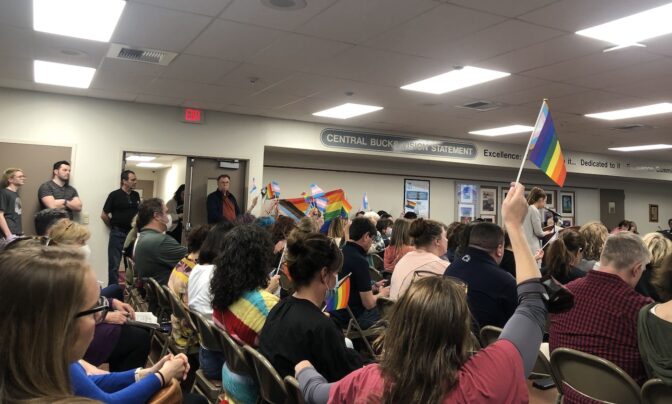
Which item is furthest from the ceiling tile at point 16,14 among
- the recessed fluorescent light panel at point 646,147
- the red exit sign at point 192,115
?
the recessed fluorescent light panel at point 646,147

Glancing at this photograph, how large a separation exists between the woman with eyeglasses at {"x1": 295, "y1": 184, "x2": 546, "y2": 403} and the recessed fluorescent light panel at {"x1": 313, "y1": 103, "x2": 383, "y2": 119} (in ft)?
20.2

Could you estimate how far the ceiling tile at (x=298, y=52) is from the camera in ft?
14.8

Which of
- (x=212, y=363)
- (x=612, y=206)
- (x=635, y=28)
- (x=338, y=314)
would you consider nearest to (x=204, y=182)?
(x=338, y=314)

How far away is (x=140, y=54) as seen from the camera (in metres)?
5.06

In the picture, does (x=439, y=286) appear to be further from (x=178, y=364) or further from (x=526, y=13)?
(x=526, y=13)

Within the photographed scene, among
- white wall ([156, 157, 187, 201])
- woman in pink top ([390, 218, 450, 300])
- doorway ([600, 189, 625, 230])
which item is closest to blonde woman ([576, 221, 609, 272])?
woman in pink top ([390, 218, 450, 300])

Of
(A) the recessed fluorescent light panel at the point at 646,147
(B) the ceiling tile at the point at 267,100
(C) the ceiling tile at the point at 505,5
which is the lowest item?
(C) the ceiling tile at the point at 505,5

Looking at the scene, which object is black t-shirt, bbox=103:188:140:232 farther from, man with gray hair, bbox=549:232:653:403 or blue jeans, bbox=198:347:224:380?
man with gray hair, bbox=549:232:653:403

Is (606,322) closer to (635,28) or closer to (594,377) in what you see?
(594,377)

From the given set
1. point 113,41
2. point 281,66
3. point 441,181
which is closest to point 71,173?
point 113,41

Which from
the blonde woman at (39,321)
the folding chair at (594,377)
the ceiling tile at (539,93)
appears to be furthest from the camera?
the ceiling tile at (539,93)

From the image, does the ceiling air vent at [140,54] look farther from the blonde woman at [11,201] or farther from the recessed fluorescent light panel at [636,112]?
the recessed fluorescent light panel at [636,112]

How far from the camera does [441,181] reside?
466 inches

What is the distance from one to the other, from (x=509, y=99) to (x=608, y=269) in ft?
14.9
